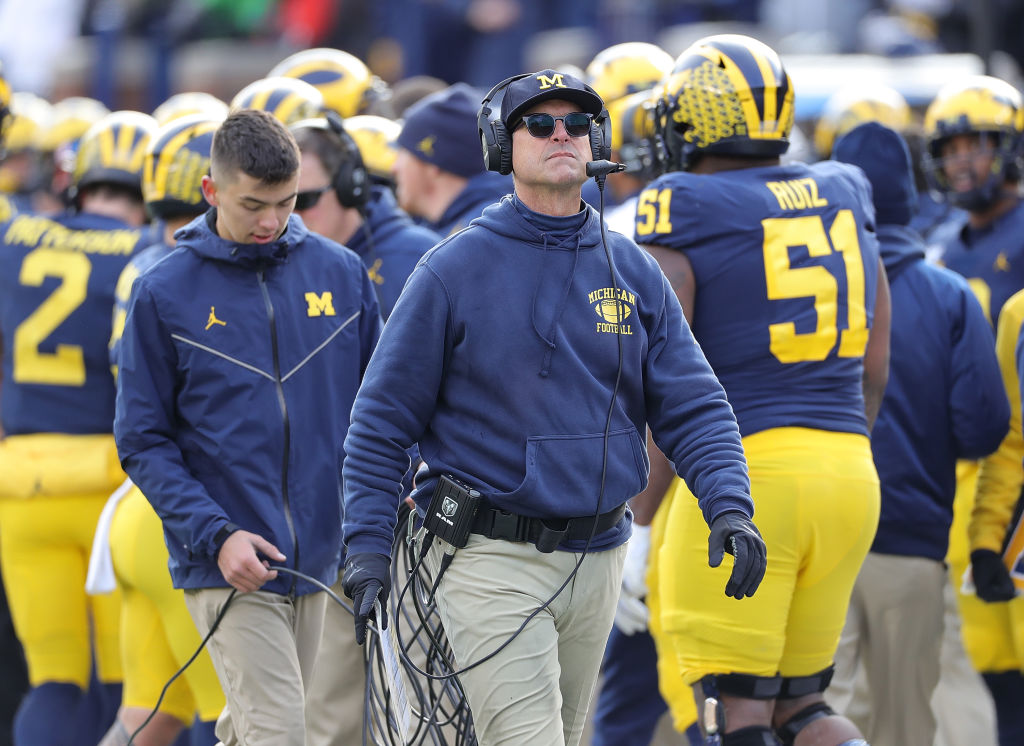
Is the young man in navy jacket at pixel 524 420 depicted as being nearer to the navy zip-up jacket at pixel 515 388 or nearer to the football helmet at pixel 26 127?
the navy zip-up jacket at pixel 515 388

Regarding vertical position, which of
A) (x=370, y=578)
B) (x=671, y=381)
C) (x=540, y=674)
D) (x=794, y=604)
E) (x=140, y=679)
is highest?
(x=671, y=381)

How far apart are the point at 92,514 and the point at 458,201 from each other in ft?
6.30

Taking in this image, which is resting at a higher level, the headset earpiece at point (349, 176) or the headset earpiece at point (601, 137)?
the headset earpiece at point (601, 137)

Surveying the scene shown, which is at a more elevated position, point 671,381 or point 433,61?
point 671,381

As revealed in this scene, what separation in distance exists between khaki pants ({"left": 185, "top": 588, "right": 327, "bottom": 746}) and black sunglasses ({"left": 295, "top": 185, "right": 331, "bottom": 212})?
1648 millimetres

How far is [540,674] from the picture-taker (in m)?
3.90

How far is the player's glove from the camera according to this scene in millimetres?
5613

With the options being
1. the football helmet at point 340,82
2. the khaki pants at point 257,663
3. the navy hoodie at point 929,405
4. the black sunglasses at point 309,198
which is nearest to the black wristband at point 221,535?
the khaki pants at point 257,663

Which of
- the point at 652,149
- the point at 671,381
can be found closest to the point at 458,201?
the point at 652,149

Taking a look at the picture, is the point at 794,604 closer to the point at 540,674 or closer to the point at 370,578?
the point at 540,674

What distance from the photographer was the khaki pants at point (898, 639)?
5730mm

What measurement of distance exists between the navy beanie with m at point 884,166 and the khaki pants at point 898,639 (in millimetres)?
1246

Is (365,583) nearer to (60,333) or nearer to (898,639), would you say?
(898,639)

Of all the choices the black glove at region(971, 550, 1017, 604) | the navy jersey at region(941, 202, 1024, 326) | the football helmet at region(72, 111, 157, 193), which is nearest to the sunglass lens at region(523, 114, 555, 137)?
the black glove at region(971, 550, 1017, 604)
